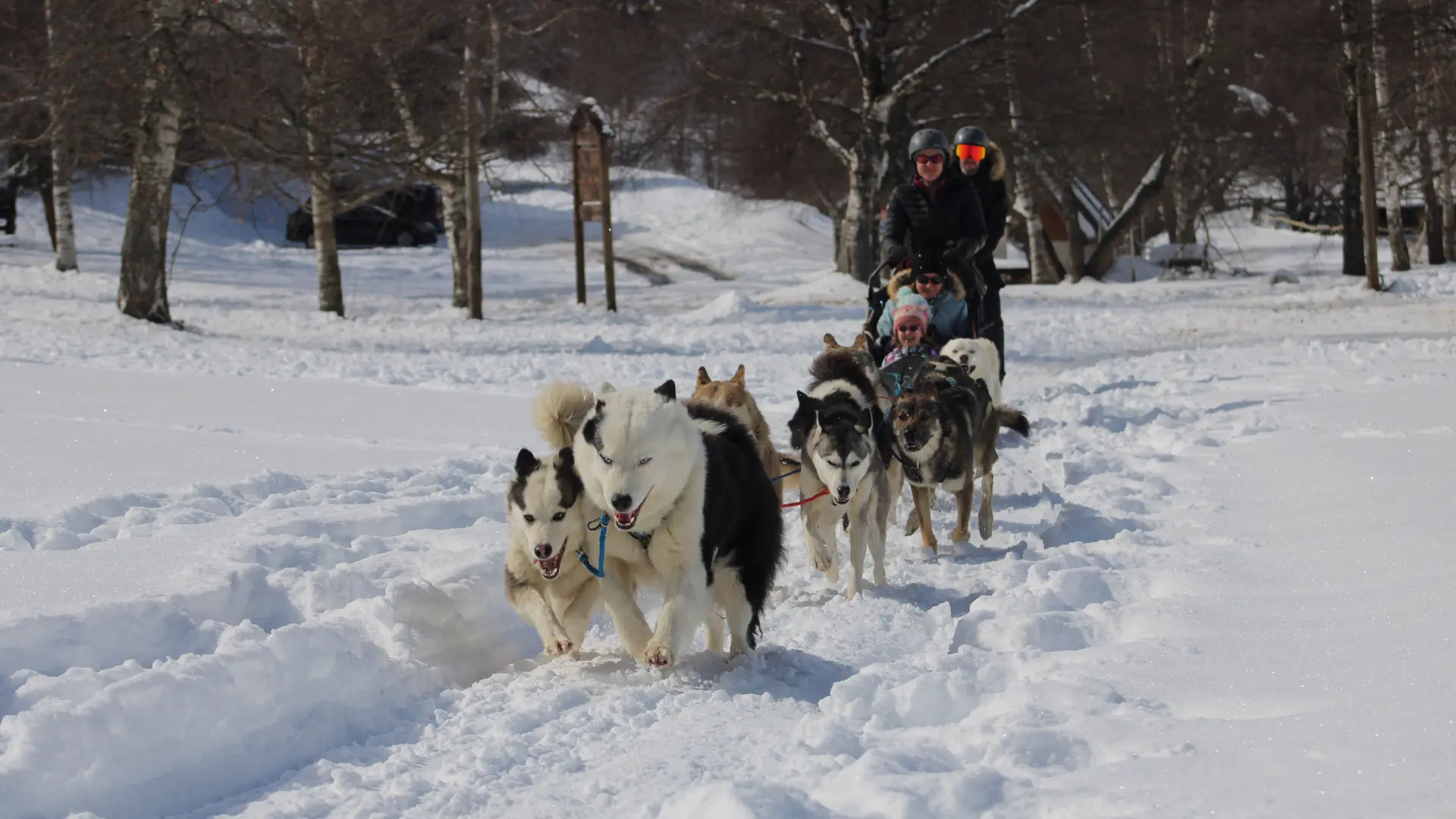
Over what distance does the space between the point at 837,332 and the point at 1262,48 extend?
13586mm

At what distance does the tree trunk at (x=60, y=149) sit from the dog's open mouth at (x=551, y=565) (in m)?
14.4

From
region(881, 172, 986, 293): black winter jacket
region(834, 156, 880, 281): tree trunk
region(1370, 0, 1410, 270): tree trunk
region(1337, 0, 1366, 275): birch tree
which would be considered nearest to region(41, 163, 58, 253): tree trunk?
region(834, 156, 880, 281): tree trunk

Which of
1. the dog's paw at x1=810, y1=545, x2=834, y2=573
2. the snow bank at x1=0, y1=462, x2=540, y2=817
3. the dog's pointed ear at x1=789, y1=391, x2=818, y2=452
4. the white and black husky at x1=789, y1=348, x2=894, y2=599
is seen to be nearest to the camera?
the snow bank at x1=0, y1=462, x2=540, y2=817

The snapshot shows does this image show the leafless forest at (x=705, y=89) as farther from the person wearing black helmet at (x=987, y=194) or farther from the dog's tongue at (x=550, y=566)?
the dog's tongue at (x=550, y=566)

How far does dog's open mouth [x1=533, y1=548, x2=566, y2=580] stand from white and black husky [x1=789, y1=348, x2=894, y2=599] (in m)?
1.41

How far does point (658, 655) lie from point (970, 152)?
5.80 metres

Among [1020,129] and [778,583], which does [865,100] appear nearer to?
[1020,129]

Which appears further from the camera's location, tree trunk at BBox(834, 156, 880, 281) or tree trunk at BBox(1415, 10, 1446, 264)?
tree trunk at BBox(1415, 10, 1446, 264)

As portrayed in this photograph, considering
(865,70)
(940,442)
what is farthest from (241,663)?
(865,70)

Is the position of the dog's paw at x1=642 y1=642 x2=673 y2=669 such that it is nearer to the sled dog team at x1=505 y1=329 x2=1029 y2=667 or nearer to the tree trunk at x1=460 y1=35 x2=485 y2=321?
the sled dog team at x1=505 y1=329 x2=1029 y2=667

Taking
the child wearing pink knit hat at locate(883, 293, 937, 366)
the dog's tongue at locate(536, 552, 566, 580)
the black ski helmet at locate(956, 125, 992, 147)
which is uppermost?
the black ski helmet at locate(956, 125, 992, 147)

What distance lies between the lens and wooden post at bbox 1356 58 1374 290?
2366 centimetres

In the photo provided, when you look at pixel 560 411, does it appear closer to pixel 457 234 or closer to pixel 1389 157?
pixel 457 234

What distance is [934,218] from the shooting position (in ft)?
31.6
